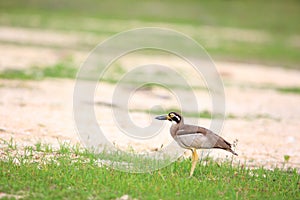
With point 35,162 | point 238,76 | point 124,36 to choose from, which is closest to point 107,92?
point 238,76

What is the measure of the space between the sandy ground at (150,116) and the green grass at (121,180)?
2.94ft

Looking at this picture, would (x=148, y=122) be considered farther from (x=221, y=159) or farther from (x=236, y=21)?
(x=236, y=21)

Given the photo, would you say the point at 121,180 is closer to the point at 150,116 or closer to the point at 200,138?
the point at 200,138

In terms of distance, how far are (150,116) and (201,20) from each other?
64.7ft

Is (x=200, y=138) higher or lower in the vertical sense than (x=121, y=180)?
higher

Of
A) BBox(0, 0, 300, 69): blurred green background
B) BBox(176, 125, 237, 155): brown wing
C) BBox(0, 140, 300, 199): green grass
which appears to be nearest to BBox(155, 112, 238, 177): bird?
BBox(176, 125, 237, 155): brown wing

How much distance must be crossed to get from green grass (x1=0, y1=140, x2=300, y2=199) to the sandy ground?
89 centimetres

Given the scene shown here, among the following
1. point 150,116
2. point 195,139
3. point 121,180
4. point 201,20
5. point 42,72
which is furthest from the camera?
point 201,20

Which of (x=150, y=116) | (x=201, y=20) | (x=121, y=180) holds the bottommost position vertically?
(x=121, y=180)

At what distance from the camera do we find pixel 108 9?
32406mm

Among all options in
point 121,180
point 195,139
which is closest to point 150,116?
point 195,139

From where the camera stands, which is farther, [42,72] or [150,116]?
[42,72]

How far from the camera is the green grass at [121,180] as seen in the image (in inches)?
253

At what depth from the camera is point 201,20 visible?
30.5 metres
